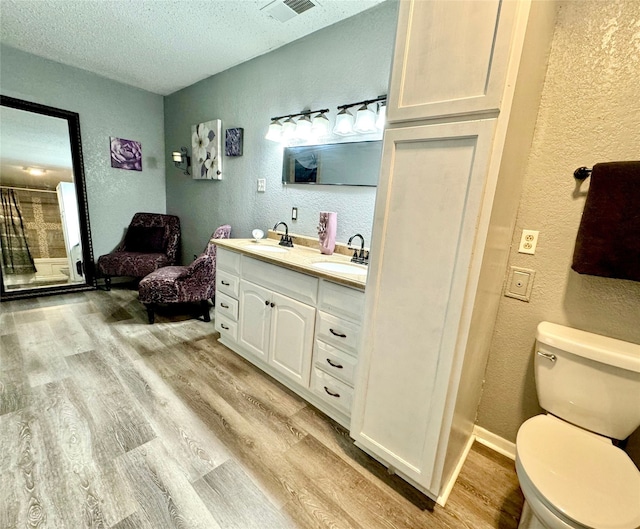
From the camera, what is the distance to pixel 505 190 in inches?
40.8

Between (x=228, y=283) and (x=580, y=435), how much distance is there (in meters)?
2.10

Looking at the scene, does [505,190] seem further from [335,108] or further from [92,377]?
[92,377]

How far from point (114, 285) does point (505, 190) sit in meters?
4.33

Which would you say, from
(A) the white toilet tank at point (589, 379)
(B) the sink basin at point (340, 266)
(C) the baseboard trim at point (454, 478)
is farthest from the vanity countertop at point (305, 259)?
(C) the baseboard trim at point (454, 478)

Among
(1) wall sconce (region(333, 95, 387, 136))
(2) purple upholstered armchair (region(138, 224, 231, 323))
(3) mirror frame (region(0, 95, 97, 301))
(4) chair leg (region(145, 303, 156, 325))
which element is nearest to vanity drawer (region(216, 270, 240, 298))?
(2) purple upholstered armchair (region(138, 224, 231, 323))

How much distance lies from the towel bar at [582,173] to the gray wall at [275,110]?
105 centimetres

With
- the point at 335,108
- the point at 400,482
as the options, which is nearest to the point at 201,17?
the point at 335,108

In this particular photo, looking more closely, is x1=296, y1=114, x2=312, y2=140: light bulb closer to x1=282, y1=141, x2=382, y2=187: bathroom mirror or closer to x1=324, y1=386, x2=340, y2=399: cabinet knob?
x1=282, y1=141, x2=382, y2=187: bathroom mirror

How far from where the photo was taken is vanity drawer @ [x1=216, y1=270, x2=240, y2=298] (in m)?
2.13

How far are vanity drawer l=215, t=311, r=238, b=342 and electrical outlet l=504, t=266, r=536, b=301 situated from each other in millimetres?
1785

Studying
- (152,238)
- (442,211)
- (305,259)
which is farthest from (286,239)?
(152,238)

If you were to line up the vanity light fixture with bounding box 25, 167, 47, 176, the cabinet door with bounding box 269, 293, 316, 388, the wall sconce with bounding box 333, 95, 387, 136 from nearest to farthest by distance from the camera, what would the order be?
the cabinet door with bounding box 269, 293, 316, 388 → the wall sconce with bounding box 333, 95, 387, 136 → the vanity light fixture with bounding box 25, 167, 47, 176

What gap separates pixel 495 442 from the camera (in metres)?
1.51

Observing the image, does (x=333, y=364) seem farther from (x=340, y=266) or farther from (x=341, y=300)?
(x=340, y=266)
